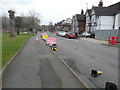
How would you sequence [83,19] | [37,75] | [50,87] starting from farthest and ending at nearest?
[83,19] < [37,75] < [50,87]

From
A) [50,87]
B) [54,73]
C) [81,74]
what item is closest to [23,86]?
[50,87]

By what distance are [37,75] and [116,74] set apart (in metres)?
3.70

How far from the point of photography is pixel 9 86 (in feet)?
14.1

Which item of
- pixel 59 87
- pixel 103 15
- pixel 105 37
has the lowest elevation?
pixel 59 87

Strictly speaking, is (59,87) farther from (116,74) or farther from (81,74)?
(116,74)

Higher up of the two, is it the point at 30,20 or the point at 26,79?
the point at 30,20

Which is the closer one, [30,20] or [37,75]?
[37,75]

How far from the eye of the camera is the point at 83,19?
52.8m

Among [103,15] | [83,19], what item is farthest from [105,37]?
[83,19]

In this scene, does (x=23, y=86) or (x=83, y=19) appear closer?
(x=23, y=86)

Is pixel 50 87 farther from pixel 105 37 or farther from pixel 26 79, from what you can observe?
pixel 105 37

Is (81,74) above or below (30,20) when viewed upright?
below

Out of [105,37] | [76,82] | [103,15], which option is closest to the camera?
[76,82]

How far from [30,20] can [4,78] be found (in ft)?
181
